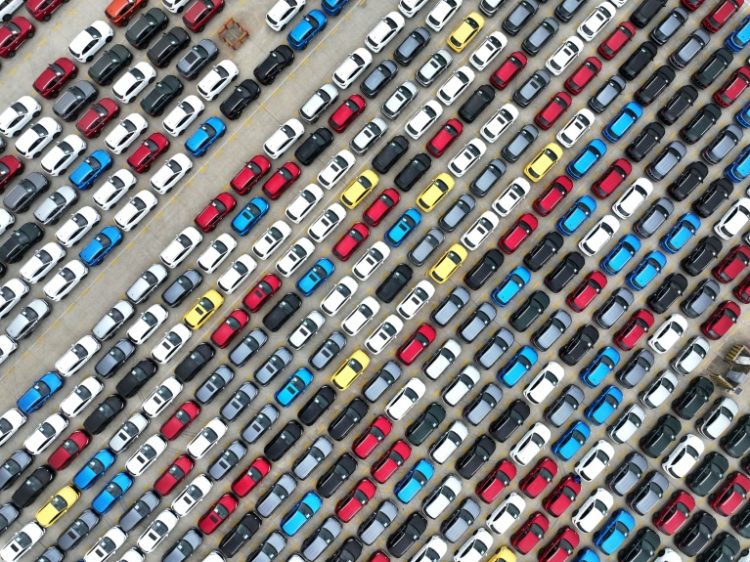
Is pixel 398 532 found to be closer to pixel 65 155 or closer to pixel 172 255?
pixel 172 255

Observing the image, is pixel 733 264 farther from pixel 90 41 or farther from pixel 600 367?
pixel 90 41

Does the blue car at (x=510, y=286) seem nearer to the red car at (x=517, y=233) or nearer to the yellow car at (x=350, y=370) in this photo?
the red car at (x=517, y=233)

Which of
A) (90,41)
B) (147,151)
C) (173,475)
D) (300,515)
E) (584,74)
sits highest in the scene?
(584,74)

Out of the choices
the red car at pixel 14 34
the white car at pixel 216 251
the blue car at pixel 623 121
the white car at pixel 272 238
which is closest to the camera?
the red car at pixel 14 34

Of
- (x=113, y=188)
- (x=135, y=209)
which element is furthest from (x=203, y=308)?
(x=113, y=188)

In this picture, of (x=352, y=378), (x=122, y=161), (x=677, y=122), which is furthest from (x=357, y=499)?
(x=677, y=122)

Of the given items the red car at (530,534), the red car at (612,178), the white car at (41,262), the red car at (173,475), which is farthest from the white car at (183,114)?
the red car at (530,534)
